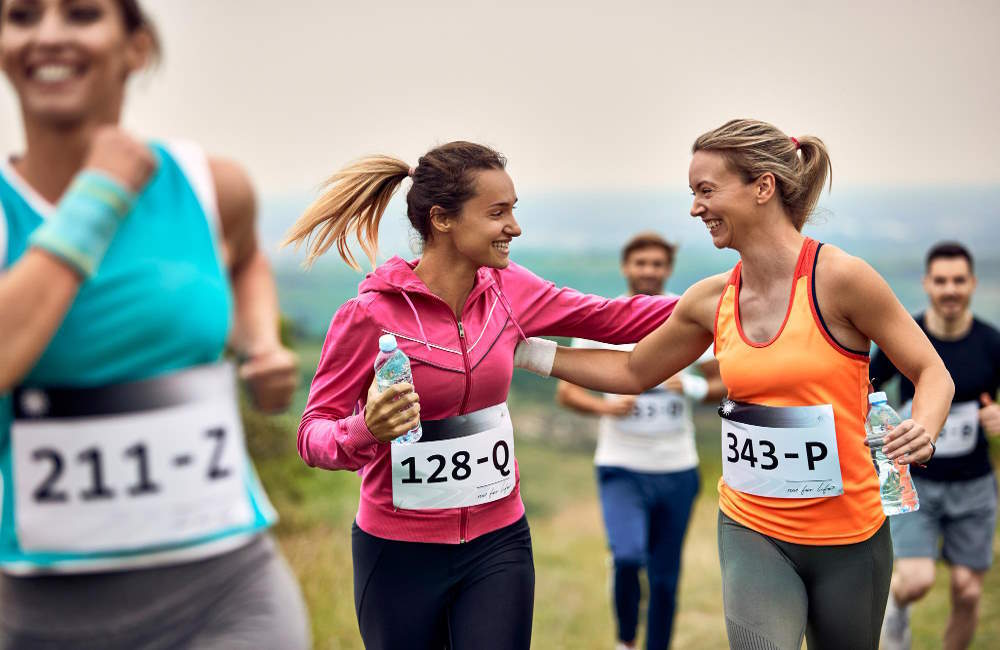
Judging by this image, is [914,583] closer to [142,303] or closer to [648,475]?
[648,475]

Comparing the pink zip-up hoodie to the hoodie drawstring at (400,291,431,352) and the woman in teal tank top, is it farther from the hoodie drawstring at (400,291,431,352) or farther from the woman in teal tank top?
the woman in teal tank top

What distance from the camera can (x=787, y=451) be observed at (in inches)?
127

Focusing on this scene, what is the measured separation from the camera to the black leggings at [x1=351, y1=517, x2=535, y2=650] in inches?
128

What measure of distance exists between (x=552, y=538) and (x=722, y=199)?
722 centimetres

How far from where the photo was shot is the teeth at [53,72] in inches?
77.5

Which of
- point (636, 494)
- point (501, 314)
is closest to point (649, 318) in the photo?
point (501, 314)

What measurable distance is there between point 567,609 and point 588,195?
16.1 feet

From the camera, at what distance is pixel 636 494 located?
5695mm

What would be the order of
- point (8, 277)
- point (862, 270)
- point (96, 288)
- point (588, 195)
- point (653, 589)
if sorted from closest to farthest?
point (8, 277)
point (96, 288)
point (862, 270)
point (653, 589)
point (588, 195)

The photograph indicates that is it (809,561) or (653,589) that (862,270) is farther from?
(653,589)

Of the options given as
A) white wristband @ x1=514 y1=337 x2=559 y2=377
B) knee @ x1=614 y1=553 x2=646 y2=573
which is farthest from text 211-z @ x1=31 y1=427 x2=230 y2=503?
knee @ x1=614 y1=553 x2=646 y2=573

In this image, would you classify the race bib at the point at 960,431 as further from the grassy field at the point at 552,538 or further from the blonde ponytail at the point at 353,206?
the blonde ponytail at the point at 353,206

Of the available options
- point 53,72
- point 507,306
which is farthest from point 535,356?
point 53,72

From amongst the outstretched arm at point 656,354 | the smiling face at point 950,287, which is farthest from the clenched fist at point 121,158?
the smiling face at point 950,287
